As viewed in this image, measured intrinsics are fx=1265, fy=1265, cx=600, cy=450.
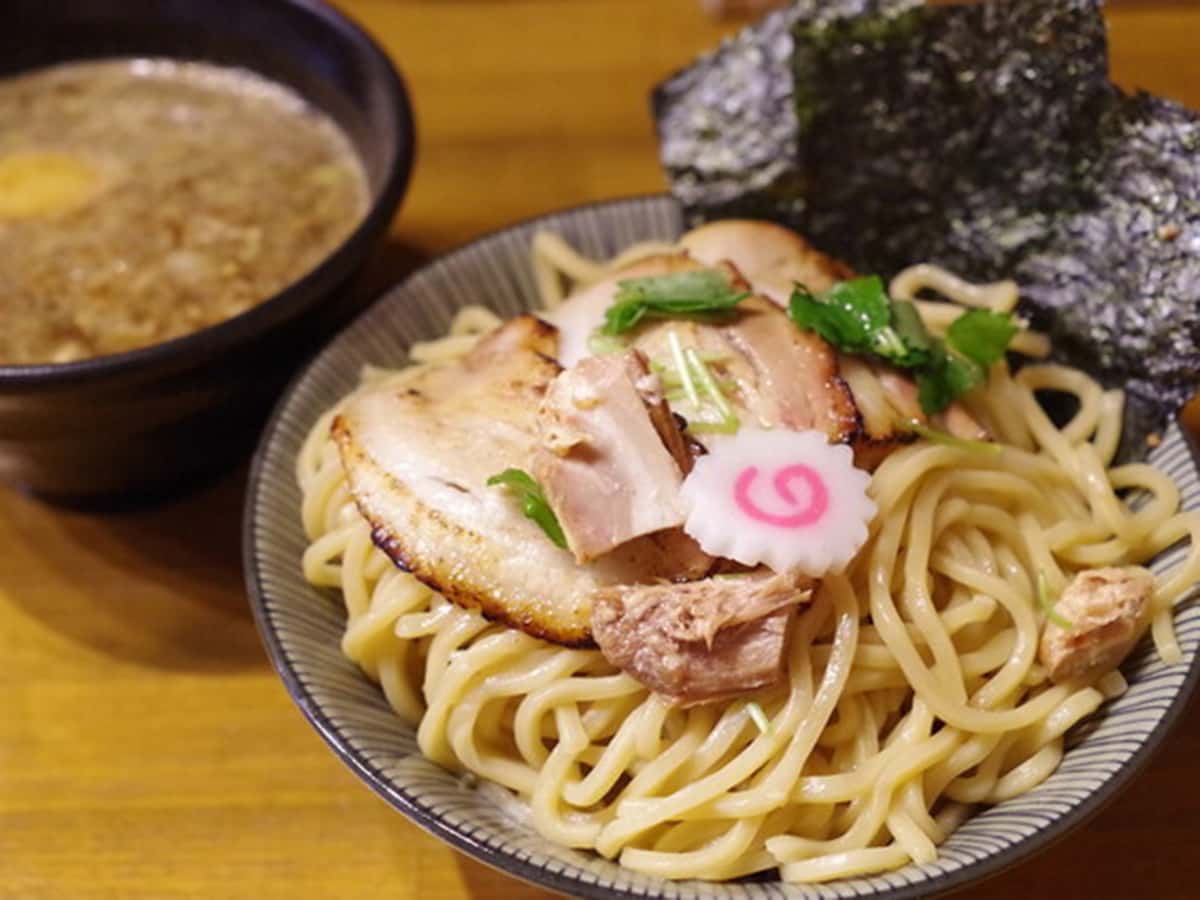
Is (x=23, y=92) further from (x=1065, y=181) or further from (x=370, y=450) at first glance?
(x=1065, y=181)

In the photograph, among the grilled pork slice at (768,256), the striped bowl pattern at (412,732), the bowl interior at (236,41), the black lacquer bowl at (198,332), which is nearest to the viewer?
the striped bowl pattern at (412,732)

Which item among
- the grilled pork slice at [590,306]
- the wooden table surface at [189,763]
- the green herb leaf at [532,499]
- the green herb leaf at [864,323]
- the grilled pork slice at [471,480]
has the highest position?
the green herb leaf at [864,323]

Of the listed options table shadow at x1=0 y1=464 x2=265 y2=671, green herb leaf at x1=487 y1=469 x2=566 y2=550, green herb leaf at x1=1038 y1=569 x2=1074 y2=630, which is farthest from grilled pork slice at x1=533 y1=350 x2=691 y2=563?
table shadow at x1=0 y1=464 x2=265 y2=671

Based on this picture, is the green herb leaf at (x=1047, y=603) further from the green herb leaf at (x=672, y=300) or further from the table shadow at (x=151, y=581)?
the table shadow at (x=151, y=581)

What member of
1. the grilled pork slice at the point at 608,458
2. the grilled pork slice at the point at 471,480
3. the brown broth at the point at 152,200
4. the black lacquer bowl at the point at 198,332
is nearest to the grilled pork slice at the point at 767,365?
the grilled pork slice at the point at 608,458

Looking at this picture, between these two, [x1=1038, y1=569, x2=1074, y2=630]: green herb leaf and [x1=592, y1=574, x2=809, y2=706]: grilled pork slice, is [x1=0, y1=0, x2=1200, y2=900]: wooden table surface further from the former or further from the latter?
[x1=592, y1=574, x2=809, y2=706]: grilled pork slice

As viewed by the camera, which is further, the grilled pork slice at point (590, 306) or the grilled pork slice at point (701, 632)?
the grilled pork slice at point (590, 306)
